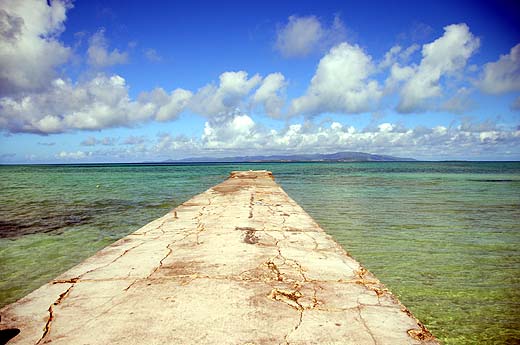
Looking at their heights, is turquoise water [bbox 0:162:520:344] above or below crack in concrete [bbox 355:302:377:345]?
below

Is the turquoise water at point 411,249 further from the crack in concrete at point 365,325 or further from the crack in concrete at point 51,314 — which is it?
the crack in concrete at point 51,314

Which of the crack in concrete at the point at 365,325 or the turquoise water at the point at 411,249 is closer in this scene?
the crack in concrete at the point at 365,325

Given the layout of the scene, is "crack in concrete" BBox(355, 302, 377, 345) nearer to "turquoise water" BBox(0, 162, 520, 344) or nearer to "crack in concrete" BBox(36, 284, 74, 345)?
"turquoise water" BBox(0, 162, 520, 344)

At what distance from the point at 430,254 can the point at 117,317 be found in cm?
467

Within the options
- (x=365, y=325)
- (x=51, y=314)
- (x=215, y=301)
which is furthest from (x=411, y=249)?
(x=51, y=314)

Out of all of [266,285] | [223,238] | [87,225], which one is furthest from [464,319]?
[87,225]

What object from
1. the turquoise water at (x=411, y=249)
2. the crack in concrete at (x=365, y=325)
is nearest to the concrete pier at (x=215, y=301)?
the crack in concrete at (x=365, y=325)

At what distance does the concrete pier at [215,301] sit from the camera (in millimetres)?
1699

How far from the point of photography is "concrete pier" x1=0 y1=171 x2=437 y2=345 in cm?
170

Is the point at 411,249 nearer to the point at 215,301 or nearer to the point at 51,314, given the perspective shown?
the point at 215,301

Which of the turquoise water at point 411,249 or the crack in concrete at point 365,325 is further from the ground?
the crack in concrete at point 365,325

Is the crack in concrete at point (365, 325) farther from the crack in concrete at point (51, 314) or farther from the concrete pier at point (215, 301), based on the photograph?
the crack in concrete at point (51, 314)

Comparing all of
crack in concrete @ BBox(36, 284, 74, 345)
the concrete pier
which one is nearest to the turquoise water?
the concrete pier

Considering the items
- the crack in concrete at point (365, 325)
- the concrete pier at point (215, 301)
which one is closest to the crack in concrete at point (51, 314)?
the concrete pier at point (215, 301)
